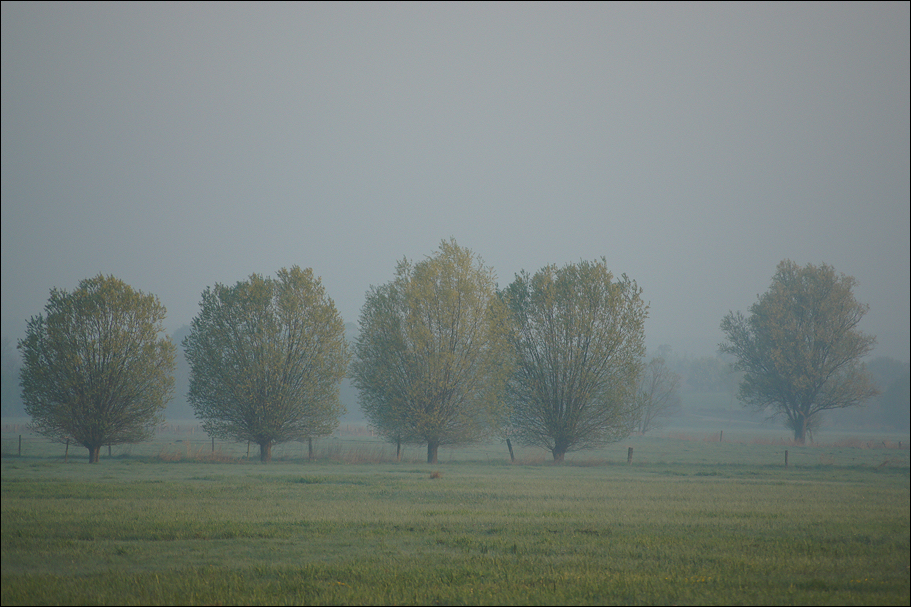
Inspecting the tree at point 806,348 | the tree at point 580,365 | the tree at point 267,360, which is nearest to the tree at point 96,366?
the tree at point 267,360

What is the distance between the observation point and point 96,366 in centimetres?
3572

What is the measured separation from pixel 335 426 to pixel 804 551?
33230 mm

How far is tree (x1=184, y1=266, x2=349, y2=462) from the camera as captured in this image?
129 feet

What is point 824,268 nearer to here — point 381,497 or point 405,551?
point 381,497

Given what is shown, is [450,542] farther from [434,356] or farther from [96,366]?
[96,366]

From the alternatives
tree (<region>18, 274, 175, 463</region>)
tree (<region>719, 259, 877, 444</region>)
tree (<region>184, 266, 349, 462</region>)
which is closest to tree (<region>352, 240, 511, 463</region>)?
tree (<region>184, 266, 349, 462</region>)

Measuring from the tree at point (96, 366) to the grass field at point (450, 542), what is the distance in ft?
41.8

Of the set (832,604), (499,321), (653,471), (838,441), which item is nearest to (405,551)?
(832,604)

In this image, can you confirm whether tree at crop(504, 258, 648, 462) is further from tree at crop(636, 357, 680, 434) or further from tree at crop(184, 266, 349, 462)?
tree at crop(636, 357, 680, 434)

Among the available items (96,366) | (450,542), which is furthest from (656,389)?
(450,542)

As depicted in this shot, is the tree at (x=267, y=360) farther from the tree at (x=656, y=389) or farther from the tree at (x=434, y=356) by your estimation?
the tree at (x=656, y=389)

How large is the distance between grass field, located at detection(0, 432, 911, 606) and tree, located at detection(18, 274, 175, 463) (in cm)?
1275

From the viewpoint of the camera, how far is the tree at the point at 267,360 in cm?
3934

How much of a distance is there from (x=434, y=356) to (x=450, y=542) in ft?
89.0
